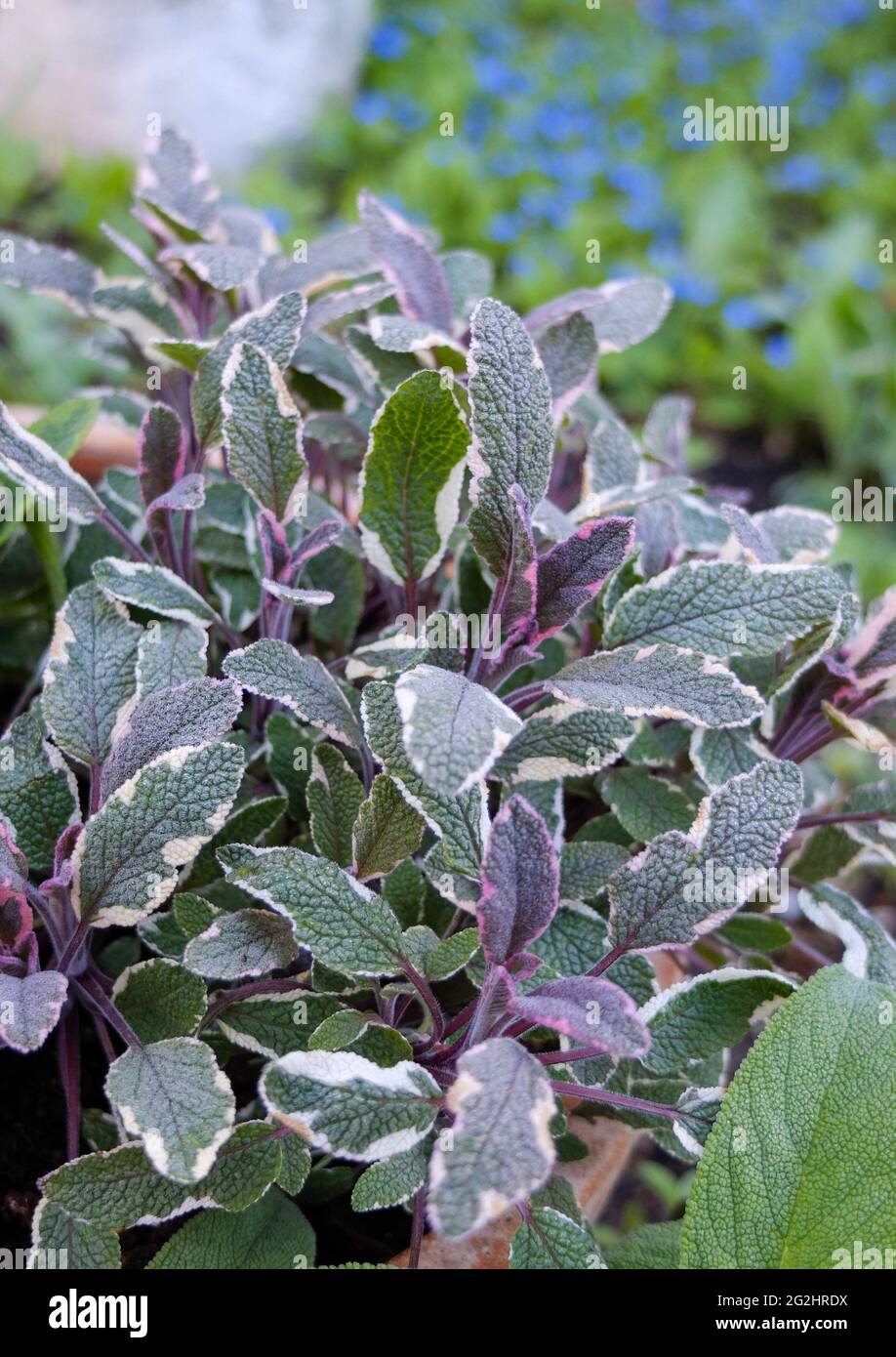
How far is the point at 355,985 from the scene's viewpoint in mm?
721

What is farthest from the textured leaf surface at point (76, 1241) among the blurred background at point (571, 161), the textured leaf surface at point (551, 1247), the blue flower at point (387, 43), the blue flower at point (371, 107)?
the blue flower at point (387, 43)

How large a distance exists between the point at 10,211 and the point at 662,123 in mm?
1455

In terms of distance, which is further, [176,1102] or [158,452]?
[158,452]

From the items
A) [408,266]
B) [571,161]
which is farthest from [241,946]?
[571,161]

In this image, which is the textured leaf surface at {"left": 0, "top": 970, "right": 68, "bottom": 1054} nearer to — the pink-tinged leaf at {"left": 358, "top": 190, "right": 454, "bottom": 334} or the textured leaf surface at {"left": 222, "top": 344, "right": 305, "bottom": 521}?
the textured leaf surface at {"left": 222, "top": 344, "right": 305, "bottom": 521}

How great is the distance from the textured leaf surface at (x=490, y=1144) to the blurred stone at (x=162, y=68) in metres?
2.28

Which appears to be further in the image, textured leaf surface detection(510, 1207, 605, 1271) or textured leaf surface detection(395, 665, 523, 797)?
textured leaf surface detection(510, 1207, 605, 1271)

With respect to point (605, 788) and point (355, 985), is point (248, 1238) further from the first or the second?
point (605, 788)

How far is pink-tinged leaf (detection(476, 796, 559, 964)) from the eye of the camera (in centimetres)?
61

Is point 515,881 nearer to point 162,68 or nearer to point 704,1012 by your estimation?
point 704,1012

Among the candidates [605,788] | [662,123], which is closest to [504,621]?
[605,788]

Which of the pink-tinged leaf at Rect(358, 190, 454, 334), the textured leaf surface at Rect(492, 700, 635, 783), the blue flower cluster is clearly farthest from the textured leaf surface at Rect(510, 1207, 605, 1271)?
the blue flower cluster

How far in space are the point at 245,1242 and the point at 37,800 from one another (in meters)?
0.30

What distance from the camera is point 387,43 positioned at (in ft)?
9.03
